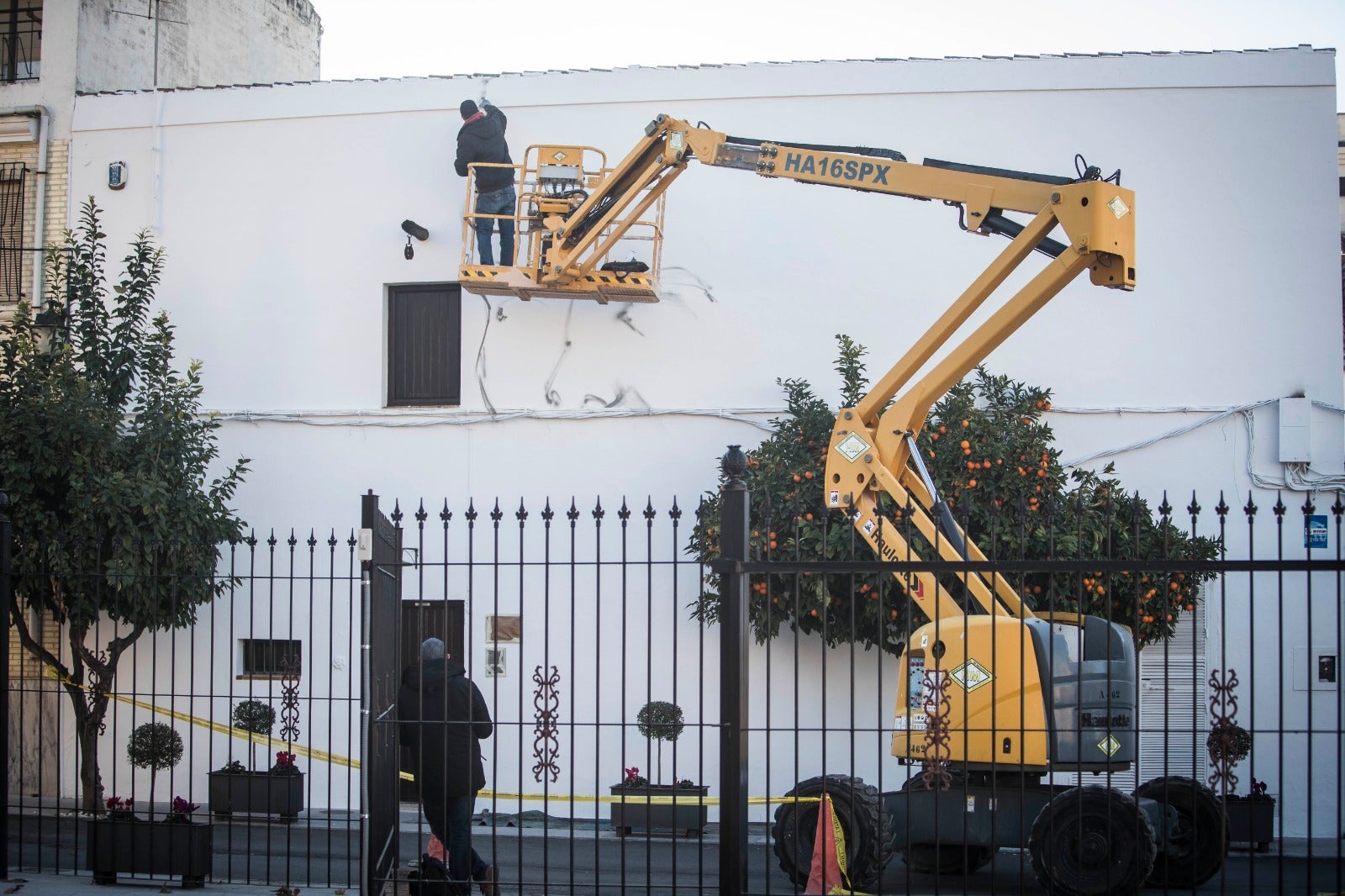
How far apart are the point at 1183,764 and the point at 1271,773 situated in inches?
51.7

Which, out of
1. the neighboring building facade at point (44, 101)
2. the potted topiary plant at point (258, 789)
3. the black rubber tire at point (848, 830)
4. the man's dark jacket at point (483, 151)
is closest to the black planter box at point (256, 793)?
the potted topiary plant at point (258, 789)

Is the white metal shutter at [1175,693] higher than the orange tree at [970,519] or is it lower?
lower

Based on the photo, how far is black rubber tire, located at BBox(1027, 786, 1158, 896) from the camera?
27.5 ft

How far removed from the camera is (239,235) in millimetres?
14719

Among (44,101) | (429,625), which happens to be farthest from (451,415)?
(44,101)

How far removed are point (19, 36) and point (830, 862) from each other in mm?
13390

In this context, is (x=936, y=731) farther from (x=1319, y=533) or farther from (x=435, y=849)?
(x=1319, y=533)

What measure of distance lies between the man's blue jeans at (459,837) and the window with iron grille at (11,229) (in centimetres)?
948

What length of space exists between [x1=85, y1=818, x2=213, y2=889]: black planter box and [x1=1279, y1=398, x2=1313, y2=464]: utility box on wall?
990 centimetres

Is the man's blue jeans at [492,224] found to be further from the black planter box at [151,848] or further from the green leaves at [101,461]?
the black planter box at [151,848]

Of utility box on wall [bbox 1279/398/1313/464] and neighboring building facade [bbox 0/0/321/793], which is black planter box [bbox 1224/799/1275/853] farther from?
neighboring building facade [bbox 0/0/321/793]

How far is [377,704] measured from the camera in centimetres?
749

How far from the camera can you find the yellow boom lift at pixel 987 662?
27.4ft

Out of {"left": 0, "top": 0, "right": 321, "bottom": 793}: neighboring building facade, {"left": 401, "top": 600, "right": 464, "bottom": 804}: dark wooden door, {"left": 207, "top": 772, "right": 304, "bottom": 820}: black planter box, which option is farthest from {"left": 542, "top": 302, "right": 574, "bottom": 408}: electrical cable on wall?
{"left": 0, "top": 0, "right": 321, "bottom": 793}: neighboring building facade
